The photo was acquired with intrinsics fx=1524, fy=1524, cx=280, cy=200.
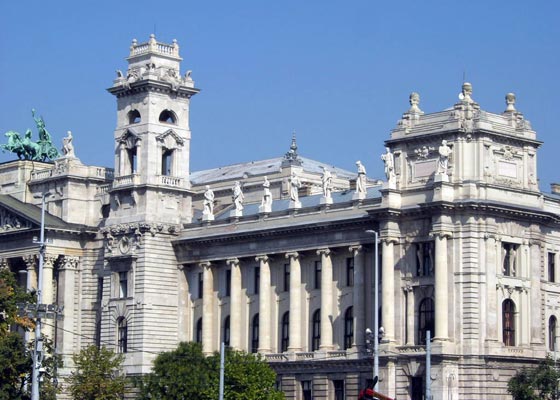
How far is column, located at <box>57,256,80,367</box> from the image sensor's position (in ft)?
412

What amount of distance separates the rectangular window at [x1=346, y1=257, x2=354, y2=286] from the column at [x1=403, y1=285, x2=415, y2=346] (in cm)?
614

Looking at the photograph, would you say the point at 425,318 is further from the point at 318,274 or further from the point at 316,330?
the point at 318,274

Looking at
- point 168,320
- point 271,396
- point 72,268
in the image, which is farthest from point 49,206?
point 271,396

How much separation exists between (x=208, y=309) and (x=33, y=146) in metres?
28.1

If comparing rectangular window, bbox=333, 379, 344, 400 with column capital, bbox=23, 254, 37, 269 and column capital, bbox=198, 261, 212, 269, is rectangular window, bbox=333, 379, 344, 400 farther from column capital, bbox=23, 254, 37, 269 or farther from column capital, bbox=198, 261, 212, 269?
column capital, bbox=23, 254, 37, 269

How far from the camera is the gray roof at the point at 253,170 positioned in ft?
477

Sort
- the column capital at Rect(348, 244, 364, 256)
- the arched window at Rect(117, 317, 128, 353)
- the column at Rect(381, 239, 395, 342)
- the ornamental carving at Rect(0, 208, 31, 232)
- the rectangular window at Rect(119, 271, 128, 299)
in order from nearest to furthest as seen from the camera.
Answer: the column at Rect(381, 239, 395, 342) → the column capital at Rect(348, 244, 364, 256) → the arched window at Rect(117, 317, 128, 353) → the rectangular window at Rect(119, 271, 128, 299) → the ornamental carving at Rect(0, 208, 31, 232)

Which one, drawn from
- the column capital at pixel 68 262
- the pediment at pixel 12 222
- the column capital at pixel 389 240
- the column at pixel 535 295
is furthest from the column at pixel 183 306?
the column at pixel 535 295

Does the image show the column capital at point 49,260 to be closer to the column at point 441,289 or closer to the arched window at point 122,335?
the arched window at point 122,335

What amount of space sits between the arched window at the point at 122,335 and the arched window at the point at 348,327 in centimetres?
2144

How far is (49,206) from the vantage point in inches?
5118

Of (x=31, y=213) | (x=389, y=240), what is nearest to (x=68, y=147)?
(x=31, y=213)

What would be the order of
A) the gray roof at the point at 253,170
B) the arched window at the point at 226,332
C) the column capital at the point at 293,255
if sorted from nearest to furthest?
the column capital at the point at 293,255, the arched window at the point at 226,332, the gray roof at the point at 253,170

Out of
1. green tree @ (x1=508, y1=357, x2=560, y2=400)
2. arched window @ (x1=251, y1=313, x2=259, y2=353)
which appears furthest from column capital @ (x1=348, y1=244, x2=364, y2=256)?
green tree @ (x1=508, y1=357, x2=560, y2=400)
